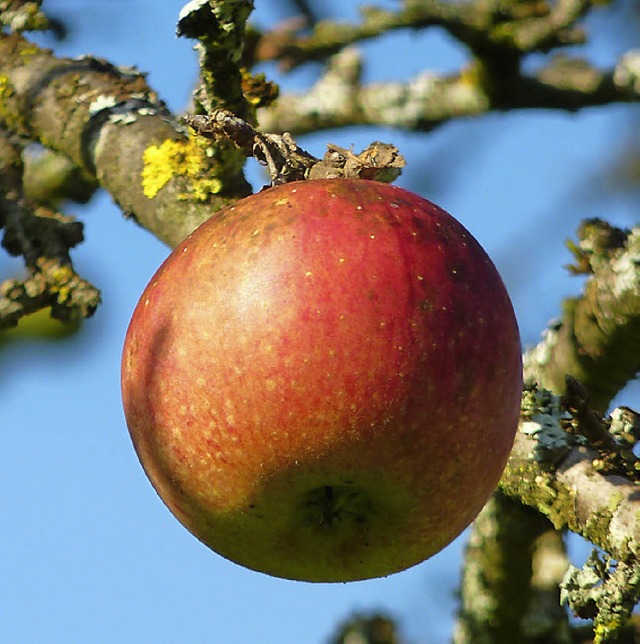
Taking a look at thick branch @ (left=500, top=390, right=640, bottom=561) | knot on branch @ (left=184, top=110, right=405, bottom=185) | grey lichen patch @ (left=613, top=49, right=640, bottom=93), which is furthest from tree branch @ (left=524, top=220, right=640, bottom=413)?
grey lichen patch @ (left=613, top=49, right=640, bottom=93)

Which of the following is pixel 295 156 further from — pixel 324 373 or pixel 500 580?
pixel 500 580

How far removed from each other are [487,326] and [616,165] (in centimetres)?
324

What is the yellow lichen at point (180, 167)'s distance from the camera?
234 centimetres

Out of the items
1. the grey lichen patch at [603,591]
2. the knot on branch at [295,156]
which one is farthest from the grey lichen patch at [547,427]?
the knot on branch at [295,156]

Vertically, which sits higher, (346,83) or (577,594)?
(577,594)

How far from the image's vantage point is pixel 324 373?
1.65 metres

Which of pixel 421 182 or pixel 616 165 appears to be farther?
pixel 616 165

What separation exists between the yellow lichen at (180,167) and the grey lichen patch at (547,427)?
29.0 inches

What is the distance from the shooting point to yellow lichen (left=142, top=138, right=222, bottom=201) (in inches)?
92.2

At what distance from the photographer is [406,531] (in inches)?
74.0

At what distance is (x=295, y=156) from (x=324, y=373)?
1.74 feet

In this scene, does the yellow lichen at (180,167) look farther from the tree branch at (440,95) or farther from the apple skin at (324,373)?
the tree branch at (440,95)

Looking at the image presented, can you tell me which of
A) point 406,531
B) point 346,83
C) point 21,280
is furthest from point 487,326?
point 346,83

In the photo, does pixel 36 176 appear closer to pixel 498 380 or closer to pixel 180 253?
pixel 180 253
